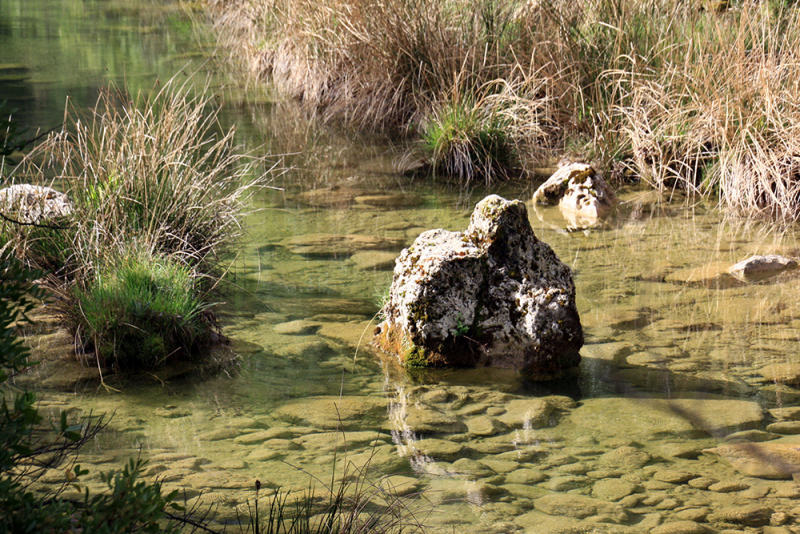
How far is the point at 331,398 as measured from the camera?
3.69m

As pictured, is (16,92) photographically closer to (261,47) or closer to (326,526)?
(261,47)

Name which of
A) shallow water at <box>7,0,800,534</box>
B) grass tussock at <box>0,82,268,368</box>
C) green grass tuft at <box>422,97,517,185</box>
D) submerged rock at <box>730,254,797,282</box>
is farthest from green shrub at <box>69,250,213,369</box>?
green grass tuft at <box>422,97,517,185</box>

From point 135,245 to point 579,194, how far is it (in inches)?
166

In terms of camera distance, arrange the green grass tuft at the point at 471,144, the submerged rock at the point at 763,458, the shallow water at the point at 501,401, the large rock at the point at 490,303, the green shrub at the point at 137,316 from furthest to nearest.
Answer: the green grass tuft at the point at 471,144 < the large rock at the point at 490,303 < the green shrub at the point at 137,316 < the submerged rock at the point at 763,458 < the shallow water at the point at 501,401

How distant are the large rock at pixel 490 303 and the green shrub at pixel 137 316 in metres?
1.11

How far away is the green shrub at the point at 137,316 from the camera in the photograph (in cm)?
394

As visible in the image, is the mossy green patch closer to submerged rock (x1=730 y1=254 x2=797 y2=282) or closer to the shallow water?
the shallow water

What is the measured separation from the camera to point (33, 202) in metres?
4.68

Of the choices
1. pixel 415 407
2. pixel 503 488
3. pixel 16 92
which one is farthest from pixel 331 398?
pixel 16 92

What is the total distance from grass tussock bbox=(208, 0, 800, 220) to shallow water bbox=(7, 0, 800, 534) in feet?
3.79

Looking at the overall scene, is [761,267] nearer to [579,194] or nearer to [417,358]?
[579,194]

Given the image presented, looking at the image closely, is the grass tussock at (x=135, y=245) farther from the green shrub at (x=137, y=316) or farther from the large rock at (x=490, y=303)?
the large rock at (x=490, y=303)

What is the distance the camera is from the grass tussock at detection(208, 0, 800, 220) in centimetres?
691

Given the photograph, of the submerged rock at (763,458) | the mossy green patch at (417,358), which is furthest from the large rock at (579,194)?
the submerged rock at (763,458)
